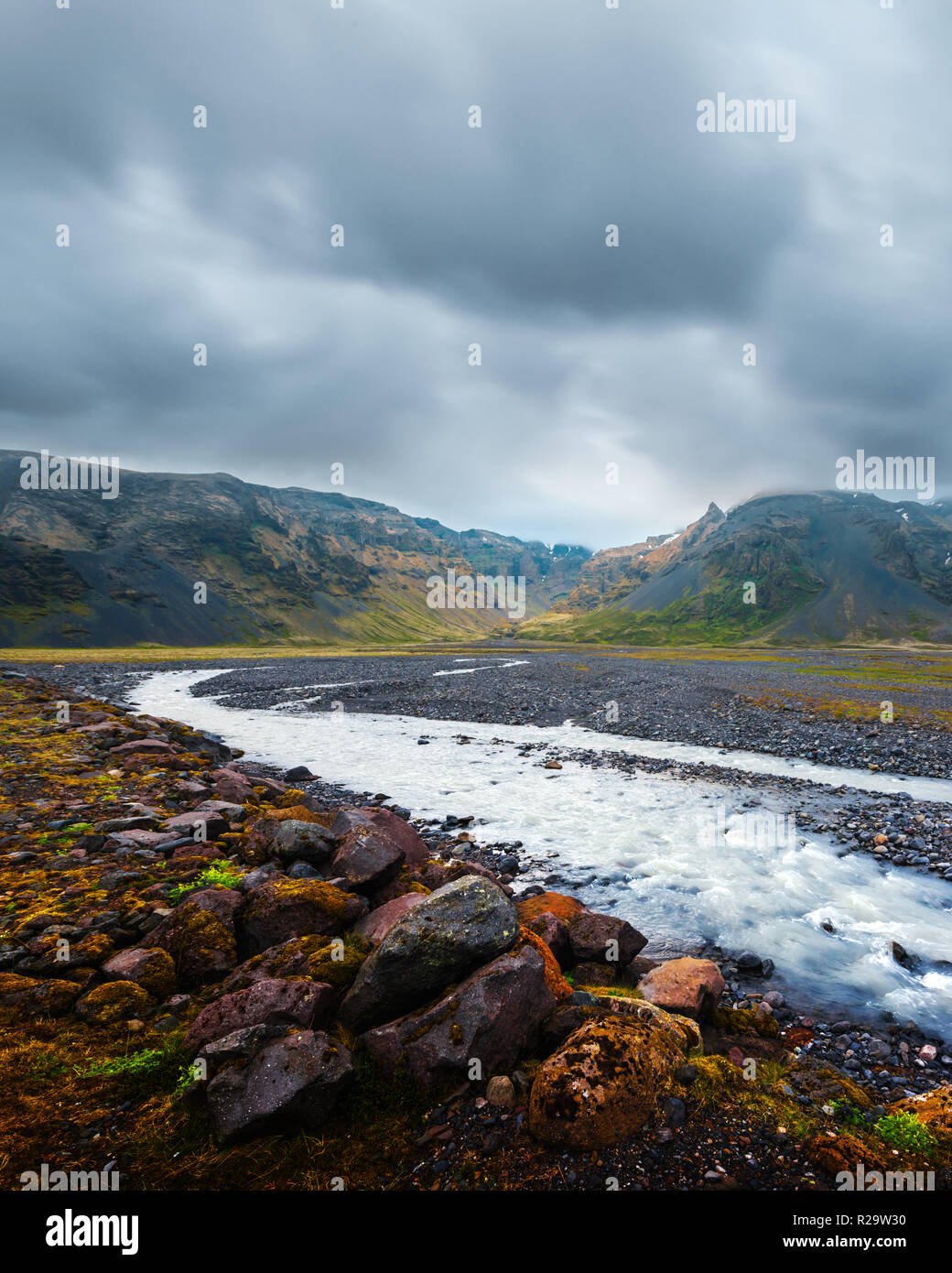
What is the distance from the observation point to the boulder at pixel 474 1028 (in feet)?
19.7

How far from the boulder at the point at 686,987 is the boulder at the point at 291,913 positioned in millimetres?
5030

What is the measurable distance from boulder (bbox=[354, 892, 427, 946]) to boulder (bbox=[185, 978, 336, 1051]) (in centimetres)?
157

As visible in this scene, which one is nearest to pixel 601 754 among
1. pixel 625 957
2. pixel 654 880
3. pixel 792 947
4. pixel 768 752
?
pixel 768 752

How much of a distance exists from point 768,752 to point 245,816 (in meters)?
26.1

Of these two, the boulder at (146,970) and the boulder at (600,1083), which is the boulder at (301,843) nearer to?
the boulder at (146,970)

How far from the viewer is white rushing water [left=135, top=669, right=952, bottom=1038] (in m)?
10.6

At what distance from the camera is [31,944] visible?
7523 mm

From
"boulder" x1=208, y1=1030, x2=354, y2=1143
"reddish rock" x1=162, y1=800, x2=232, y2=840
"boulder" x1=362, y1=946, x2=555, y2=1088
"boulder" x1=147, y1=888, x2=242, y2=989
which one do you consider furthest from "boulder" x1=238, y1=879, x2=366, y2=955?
"reddish rock" x1=162, y1=800, x2=232, y2=840

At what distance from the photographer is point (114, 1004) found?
6711mm

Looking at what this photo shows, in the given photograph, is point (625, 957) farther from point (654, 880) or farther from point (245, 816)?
point (245, 816)

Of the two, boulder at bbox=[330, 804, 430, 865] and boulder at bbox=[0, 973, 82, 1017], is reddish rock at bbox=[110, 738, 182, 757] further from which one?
boulder at bbox=[0, 973, 82, 1017]

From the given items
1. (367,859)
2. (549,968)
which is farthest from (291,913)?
(549,968)

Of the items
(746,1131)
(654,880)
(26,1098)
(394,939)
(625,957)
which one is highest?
(394,939)

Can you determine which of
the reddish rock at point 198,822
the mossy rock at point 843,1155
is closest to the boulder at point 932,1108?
the mossy rock at point 843,1155
